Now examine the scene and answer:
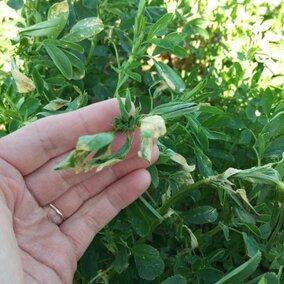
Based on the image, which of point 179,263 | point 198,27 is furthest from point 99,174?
point 198,27

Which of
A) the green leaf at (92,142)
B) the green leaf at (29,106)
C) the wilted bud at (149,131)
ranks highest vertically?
the green leaf at (92,142)

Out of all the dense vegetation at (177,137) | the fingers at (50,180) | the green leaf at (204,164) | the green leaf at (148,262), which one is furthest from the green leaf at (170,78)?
the green leaf at (148,262)

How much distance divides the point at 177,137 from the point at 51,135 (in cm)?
34

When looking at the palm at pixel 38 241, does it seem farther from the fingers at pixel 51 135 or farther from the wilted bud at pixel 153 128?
the wilted bud at pixel 153 128

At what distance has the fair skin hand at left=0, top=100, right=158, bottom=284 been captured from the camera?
41.6 inches

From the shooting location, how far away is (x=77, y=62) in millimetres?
1239

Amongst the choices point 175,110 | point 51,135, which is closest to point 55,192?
point 51,135

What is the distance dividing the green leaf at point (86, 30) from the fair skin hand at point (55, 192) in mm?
225

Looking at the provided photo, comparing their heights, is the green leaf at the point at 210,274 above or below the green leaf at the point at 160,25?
below

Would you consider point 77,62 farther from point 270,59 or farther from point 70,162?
point 270,59

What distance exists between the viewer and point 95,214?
1.16m

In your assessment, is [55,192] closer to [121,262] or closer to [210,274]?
[121,262]

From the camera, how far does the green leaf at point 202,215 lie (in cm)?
120

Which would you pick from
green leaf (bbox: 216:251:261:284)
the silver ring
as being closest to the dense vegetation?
green leaf (bbox: 216:251:261:284)
